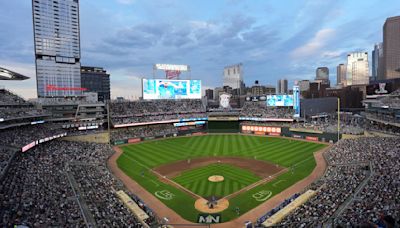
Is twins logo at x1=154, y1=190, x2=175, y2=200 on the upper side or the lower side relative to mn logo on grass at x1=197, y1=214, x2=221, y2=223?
upper

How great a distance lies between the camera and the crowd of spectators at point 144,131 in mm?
55344

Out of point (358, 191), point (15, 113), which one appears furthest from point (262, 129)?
point (15, 113)

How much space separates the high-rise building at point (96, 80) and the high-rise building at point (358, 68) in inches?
7813

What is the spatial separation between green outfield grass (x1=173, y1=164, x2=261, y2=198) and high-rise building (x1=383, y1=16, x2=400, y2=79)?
6693 inches

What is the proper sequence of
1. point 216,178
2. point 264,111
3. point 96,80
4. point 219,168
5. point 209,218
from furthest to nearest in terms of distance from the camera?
point 96,80, point 264,111, point 219,168, point 216,178, point 209,218

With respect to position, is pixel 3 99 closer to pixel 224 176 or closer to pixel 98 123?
pixel 98 123

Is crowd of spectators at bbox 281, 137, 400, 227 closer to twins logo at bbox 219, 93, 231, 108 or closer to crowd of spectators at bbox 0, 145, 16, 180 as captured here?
crowd of spectators at bbox 0, 145, 16, 180

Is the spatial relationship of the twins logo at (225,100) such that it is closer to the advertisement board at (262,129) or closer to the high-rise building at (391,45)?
the advertisement board at (262,129)

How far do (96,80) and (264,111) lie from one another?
152303 mm

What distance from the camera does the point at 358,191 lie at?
2012cm

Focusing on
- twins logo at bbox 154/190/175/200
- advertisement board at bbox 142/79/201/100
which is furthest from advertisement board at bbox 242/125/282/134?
twins logo at bbox 154/190/175/200

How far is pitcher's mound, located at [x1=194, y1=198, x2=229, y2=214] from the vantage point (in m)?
22.5

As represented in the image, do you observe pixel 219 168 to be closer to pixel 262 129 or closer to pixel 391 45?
pixel 262 129

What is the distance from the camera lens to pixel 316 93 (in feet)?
505
